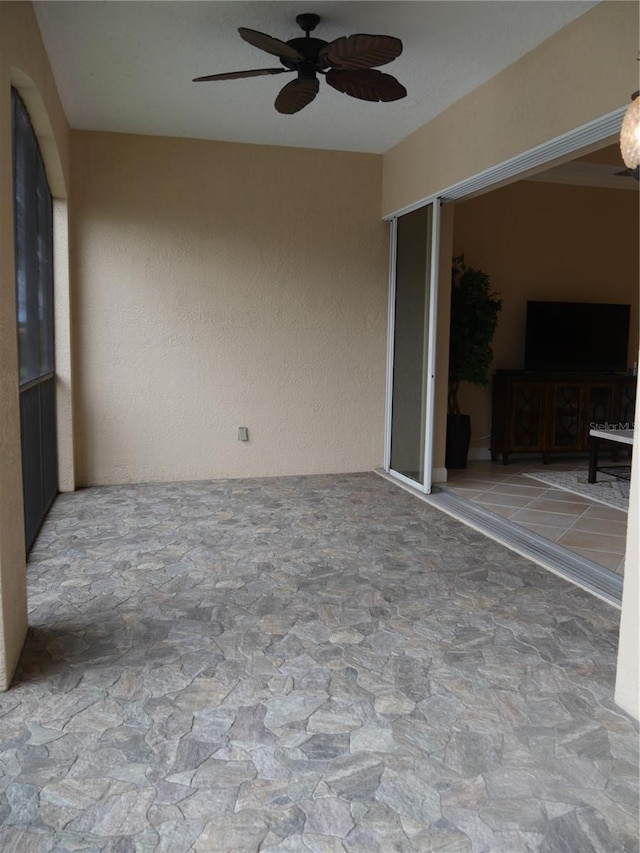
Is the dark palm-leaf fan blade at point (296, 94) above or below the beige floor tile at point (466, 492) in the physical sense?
above

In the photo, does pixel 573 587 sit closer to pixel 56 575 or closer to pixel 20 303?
pixel 56 575

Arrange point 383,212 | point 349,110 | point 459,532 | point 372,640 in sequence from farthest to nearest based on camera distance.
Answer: point 383,212 < point 349,110 < point 459,532 < point 372,640

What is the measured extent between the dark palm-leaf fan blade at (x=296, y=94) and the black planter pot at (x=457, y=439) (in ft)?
10.8

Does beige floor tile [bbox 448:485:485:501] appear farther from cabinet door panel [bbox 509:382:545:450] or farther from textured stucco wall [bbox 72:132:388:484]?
cabinet door panel [bbox 509:382:545:450]

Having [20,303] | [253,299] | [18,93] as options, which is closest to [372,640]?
[20,303]

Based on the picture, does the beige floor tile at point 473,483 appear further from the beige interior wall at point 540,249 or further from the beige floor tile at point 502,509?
the beige interior wall at point 540,249

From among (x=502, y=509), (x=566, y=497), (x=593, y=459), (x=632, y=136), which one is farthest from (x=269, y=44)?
(x=593, y=459)

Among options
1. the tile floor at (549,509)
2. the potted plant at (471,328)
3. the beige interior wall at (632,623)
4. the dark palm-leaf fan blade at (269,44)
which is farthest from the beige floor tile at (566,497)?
the dark palm-leaf fan blade at (269,44)

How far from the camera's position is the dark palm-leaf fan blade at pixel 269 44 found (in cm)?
301

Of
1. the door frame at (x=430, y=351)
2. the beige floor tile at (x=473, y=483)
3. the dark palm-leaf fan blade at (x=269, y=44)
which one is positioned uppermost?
the dark palm-leaf fan blade at (x=269, y=44)

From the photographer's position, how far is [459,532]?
4262 mm

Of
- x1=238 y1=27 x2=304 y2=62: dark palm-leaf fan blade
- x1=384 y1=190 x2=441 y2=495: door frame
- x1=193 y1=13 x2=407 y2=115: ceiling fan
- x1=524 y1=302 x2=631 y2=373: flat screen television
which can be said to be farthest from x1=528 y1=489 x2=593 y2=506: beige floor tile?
x1=238 y1=27 x2=304 y2=62: dark palm-leaf fan blade

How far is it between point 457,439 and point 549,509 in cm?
152

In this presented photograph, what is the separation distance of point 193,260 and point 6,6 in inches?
122
